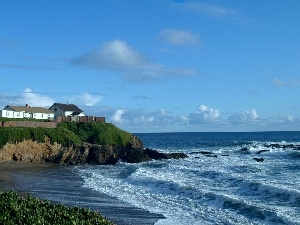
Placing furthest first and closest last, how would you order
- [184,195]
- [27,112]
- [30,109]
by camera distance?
[30,109] < [27,112] < [184,195]

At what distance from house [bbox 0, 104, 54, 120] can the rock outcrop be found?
1048 inches

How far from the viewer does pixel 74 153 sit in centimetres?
5634

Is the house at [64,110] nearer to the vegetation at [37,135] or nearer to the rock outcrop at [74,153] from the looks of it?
the rock outcrop at [74,153]

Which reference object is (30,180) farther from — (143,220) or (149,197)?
(143,220)

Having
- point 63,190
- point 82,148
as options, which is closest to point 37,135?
point 82,148

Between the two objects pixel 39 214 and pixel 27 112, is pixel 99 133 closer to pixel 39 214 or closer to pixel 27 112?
pixel 27 112

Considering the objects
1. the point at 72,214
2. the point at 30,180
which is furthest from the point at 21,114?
the point at 72,214

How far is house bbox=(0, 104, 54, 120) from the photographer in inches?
3170

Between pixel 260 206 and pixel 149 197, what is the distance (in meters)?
7.39

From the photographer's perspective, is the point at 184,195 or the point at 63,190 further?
the point at 63,190

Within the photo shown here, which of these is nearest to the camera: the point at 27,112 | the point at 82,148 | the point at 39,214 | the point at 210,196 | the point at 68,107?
the point at 39,214

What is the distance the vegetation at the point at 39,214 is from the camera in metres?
13.0

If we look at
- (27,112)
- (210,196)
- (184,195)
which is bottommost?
(184,195)

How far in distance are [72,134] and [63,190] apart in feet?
93.3
